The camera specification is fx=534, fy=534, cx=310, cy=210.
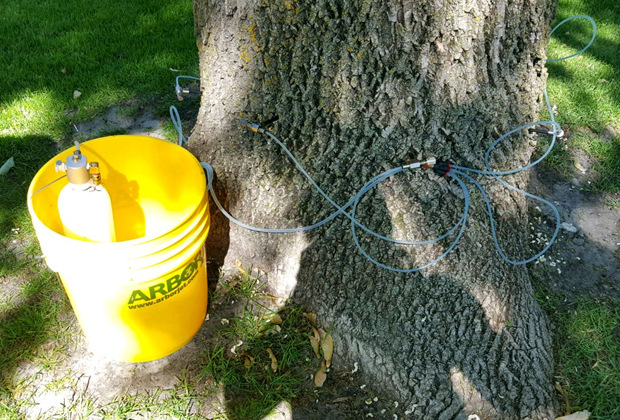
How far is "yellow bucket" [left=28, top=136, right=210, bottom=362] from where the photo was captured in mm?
1737

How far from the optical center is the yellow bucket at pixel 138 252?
1737 millimetres

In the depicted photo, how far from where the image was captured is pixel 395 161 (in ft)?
6.49

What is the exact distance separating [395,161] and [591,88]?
2.65 m

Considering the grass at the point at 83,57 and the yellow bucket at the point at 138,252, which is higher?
the yellow bucket at the point at 138,252

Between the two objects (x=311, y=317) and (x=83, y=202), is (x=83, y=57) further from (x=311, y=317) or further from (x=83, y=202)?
(x=311, y=317)

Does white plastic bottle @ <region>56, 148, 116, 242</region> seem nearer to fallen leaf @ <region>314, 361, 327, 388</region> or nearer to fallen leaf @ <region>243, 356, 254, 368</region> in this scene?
fallen leaf @ <region>243, 356, 254, 368</region>

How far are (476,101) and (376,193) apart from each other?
0.49 meters

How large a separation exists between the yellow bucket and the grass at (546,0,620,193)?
2327 mm

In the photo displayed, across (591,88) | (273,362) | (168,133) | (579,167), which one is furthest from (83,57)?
(591,88)

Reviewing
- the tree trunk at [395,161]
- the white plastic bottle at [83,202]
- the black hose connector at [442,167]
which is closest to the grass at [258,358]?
the tree trunk at [395,161]

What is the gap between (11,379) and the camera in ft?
6.98

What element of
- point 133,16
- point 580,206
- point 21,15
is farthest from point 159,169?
point 21,15

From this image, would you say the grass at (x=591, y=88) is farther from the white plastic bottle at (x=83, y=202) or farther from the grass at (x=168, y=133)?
the white plastic bottle at (x=83, y=202)

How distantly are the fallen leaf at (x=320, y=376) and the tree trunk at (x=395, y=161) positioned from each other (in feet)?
0.26
